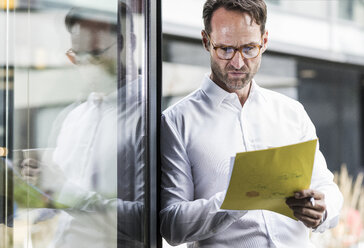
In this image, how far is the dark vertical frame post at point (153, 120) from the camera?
1374 millimetres

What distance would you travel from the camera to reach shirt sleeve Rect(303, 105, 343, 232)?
4.83ft

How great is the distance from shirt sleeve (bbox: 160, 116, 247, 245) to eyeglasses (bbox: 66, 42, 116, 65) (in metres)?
0.29

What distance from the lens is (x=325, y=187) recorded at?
152cm

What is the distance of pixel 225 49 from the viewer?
1.42 m

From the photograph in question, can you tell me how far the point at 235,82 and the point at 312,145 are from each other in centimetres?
36

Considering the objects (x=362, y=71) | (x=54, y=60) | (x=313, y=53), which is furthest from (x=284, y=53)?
(x=54, y=60)

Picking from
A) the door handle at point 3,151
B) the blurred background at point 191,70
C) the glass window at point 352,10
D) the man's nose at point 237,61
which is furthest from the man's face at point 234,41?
the glass window at point 352,10

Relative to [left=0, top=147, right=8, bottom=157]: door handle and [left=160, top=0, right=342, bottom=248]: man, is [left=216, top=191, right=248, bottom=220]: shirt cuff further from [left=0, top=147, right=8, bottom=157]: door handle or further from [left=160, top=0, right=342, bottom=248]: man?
[left=0, top=147, right=8, bottom=157]: door handle

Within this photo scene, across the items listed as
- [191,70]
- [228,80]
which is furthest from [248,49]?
[191,70]

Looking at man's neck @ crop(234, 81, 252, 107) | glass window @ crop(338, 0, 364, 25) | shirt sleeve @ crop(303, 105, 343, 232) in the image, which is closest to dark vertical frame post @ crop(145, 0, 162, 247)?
man's neck @ crop(234, 81, 252, 107)

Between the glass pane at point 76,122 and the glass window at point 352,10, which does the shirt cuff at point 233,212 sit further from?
the glass window at point 352,10

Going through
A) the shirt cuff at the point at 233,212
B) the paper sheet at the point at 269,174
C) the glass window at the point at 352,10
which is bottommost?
the shirt cuff at the point at 233,212

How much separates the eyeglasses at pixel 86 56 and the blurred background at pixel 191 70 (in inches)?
0.8

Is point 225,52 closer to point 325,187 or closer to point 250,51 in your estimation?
point 250,51
